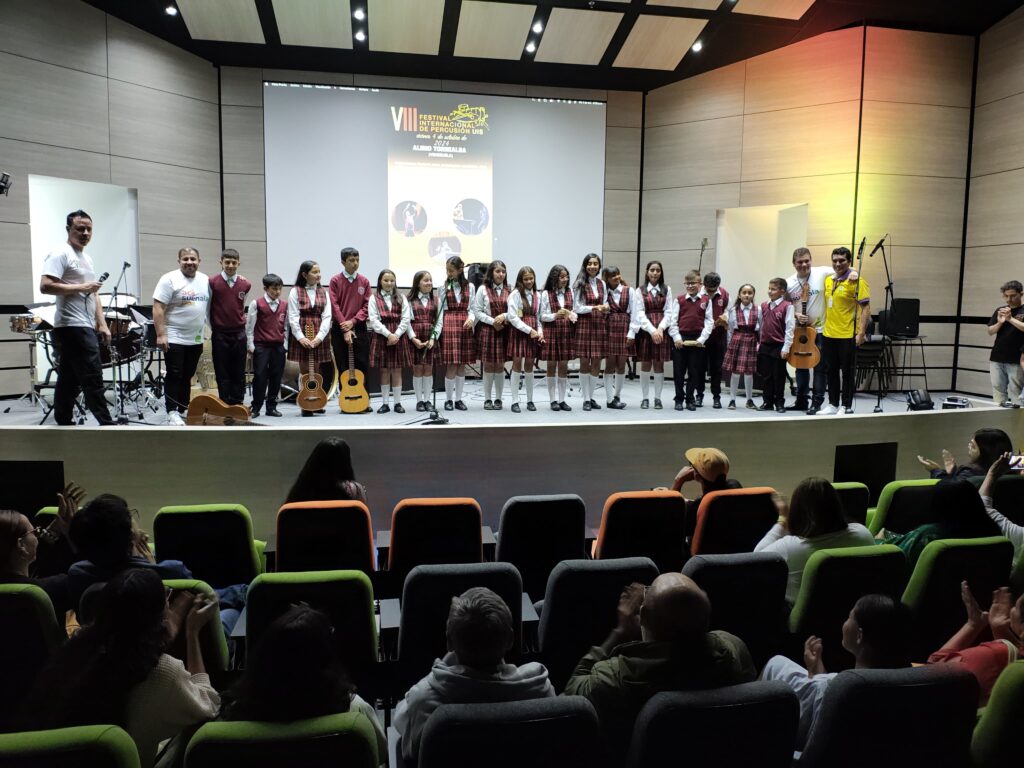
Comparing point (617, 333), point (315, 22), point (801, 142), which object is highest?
point (315, 22)

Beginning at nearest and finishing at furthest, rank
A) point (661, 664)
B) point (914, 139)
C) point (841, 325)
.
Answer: point (661, 664) → point (841, 325) → point (914, 139)

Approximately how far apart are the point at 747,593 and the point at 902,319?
7793 millimetres

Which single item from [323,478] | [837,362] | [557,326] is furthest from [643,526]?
[837,362]

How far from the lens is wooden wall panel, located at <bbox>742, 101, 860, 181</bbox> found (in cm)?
870

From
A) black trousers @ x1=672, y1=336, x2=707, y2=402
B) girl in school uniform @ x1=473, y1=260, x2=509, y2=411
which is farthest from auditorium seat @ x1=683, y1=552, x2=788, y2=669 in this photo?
black trousers @ x1=672, y1=336, x2=707, y2=402

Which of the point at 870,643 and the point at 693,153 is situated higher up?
the point at 693,153

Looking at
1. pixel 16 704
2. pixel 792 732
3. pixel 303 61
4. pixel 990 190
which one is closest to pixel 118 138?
pixel 303 61

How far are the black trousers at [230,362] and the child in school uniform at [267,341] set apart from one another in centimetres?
11

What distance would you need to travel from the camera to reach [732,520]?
9.24 feet

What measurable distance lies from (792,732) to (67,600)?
1.96 meters

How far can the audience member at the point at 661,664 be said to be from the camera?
1513mm

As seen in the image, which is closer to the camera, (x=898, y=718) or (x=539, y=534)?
(x=898, y=718)

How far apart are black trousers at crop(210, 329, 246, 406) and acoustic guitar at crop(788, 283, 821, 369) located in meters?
5.08

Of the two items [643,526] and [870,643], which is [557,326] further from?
[870,643]
